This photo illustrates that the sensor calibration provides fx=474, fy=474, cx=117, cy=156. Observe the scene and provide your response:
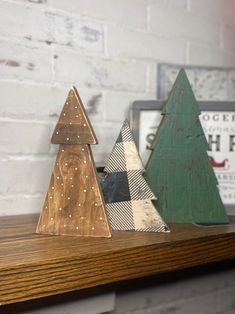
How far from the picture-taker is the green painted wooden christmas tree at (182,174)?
0.95 m

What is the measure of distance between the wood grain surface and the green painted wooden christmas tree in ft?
0.58

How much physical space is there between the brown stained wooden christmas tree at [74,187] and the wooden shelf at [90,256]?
27 millimetres

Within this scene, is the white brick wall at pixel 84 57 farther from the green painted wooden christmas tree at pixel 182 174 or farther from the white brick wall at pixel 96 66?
the green painted wooden christmas tree at pixel 182 174

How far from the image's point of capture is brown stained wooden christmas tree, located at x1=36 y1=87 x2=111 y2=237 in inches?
31.4

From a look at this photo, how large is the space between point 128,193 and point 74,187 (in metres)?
0.11

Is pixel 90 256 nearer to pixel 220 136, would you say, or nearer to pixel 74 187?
pixel 74 187

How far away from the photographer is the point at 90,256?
67 cm

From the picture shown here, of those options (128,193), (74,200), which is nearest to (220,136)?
(128,193)

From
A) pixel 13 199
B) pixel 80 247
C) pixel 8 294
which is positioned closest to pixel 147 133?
pixel 13 199

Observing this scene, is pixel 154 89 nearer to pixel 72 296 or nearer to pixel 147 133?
pixel 147 133

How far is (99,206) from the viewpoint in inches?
31.4

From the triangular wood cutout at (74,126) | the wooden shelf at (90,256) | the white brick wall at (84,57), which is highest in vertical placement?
the white brick wall at (84,57)

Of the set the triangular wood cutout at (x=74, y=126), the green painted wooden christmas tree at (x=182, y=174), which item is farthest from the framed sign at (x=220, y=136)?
the triangular wood cutout at (x=74, y=126)

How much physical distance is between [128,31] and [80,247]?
666mm
